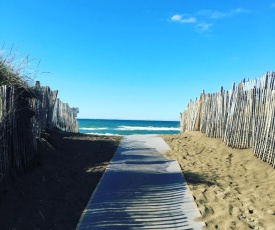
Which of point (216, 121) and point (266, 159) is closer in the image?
point (266, 159)

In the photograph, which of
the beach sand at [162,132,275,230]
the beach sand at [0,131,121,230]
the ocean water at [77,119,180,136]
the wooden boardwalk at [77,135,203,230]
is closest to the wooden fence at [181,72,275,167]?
the beach sand at [162,132,275,230]

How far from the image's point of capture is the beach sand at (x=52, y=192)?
16.7ft

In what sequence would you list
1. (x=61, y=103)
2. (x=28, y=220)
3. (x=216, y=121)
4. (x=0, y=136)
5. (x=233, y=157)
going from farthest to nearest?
(x=61, y=103)
(x=216, y=121)
(x=233, y=157)
(x=0, y=136)
(x=28, y=220)

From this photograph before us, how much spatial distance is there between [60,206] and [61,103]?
11791 millimetres

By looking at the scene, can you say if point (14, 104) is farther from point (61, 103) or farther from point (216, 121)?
point (61, 103)

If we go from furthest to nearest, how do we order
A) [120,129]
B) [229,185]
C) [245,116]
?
[120,129]
[245,116]
[229,185]

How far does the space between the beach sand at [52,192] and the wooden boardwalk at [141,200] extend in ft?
0.84

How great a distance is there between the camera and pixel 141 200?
19.6ft

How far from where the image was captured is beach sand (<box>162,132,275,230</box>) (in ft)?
17.1

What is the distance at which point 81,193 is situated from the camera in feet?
21.2

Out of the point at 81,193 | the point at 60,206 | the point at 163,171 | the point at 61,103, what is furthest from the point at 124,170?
the point at 61,103

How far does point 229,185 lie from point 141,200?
2.00m

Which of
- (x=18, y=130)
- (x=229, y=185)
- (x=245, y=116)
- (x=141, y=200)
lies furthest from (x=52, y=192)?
(x=245, y=116)

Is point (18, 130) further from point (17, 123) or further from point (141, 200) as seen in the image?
point (141, 200)
